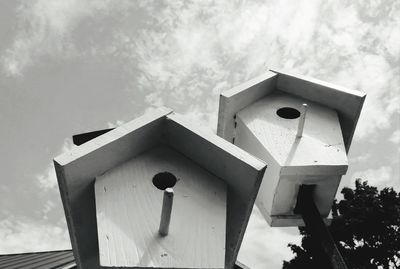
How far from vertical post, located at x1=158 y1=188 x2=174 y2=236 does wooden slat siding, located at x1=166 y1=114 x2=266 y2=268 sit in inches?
25.7

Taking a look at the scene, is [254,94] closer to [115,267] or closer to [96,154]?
[96,154]

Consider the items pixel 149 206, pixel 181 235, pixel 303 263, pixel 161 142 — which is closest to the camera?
pixel 181 235

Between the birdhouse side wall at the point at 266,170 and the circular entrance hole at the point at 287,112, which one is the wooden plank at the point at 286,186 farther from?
the circular entrance hole at the point at 287,112

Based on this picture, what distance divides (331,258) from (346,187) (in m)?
14.2

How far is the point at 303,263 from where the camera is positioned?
14.4 metres

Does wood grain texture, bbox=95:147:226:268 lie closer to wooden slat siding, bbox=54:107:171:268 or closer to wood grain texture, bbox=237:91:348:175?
wooden slat siding, bbox=54:107:171:268

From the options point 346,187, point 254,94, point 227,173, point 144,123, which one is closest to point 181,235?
point 227,173

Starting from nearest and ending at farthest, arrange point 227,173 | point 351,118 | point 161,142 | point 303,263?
point 227,173, point 161,142, point 351,118, point 303,263

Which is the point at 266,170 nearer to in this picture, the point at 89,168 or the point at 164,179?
the point at 164,179

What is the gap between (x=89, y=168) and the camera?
256 cm

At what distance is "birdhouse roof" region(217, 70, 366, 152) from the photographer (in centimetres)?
→ 388

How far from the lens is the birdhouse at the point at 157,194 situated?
2.23 meters

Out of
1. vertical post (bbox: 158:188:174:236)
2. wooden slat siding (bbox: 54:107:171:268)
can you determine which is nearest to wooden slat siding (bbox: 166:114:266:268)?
wooden slat siding (bbox: 54:107:171:268)

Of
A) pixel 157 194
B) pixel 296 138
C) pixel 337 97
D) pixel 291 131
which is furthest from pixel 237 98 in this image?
pixel 157 194
